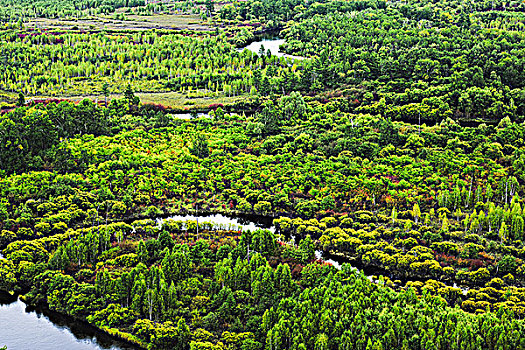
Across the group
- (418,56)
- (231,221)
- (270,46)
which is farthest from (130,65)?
(231,221)

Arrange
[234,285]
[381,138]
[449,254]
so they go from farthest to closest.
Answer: [381,138], [449,254], [234,285]

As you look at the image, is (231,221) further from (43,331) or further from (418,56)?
(418,56)

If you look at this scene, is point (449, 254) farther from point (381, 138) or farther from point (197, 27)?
point (197, 27)

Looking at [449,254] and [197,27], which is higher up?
[197,27]

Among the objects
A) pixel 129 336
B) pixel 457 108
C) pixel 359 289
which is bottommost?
pixel 129 336

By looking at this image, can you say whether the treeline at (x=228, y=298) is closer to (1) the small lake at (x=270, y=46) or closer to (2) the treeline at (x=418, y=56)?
(2) the treeline at (x=418, y=56)

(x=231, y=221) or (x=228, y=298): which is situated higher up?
(x=228, y=298)

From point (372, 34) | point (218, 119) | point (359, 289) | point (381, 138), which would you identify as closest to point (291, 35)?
point (372, 34)
